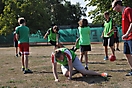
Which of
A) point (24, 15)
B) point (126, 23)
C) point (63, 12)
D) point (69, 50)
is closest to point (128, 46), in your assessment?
point (126, 23)

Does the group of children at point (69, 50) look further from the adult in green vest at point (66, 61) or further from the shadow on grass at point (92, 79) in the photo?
the shadow on grass at point (92, 79)

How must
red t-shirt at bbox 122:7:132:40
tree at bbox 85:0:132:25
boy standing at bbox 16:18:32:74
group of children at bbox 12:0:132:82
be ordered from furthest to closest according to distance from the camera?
tree at bbox 85:0:132:25, boy standing at bbox 16:18:32:74, group of children at bbox 12:0:132:82, red t-shirt at bbox 122:7:132:40

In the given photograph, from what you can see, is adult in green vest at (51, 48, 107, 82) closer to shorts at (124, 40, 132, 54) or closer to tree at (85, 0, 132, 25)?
shorts at (124, 40, 132, 54)

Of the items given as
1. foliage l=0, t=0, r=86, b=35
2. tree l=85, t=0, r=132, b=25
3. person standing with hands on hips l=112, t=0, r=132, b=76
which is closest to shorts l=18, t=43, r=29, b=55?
person standing with hands on hips l=112, t=0, r=132, b=76

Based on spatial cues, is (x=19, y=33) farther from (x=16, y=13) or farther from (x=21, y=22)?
(x=16, y=13)

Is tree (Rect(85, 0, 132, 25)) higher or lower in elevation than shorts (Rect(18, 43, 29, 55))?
higher

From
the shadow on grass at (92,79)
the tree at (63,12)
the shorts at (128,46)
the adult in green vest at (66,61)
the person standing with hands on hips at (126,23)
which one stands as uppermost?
the tree at (63,12)

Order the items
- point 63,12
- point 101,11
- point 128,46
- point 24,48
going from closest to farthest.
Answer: point 128,46
point 24,48
point 101,11
point 63,12

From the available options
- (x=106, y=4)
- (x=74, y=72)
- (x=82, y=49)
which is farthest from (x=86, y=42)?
(x=106, y=4)

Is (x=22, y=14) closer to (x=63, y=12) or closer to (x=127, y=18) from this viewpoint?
(x=63, y=12)

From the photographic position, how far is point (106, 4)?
24234 millimetres

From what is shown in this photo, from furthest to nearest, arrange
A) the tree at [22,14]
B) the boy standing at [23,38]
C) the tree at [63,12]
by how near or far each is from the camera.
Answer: the tree at [63,12] < the tree at [22,14] < the boy standing at [23,38]

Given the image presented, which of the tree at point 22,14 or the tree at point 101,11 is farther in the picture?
the tree at point 22,14

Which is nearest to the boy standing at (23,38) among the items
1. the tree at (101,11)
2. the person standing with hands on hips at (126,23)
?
the person standing with hands on hips at (126,23)
